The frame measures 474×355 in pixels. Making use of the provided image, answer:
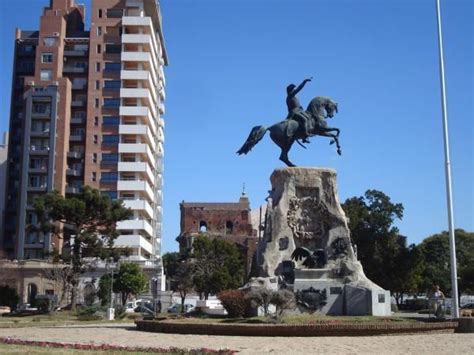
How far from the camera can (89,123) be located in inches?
3521

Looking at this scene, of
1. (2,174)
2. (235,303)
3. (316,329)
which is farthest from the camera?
(2,174)

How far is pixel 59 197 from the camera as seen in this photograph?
58844 mm

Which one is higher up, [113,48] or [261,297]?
[113,48]

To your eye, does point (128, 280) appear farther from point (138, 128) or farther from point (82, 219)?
point (138, 128)

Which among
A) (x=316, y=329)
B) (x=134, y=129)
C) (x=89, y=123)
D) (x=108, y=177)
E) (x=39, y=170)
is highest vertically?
(x=89, y=123)

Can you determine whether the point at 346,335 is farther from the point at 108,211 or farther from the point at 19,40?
the point at 19,40

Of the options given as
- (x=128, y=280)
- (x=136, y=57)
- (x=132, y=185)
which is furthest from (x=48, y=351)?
(x=136, y=57)

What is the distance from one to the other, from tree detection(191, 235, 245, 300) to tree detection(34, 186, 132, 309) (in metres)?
17.7

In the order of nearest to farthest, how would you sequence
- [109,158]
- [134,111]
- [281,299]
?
[281,299] → [109,158] → [134,111]

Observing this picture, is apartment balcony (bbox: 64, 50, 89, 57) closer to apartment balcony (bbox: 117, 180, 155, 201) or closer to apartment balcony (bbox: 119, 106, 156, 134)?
apartment balcony (bbox: 119, 106, 156, 134)

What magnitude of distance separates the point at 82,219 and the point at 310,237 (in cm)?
2973

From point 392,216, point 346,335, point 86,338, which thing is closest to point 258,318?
point 346,335

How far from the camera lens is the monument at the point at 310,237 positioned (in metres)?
32.8

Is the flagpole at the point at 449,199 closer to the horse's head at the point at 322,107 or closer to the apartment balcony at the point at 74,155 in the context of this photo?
the horse's head at the point at 322,107
